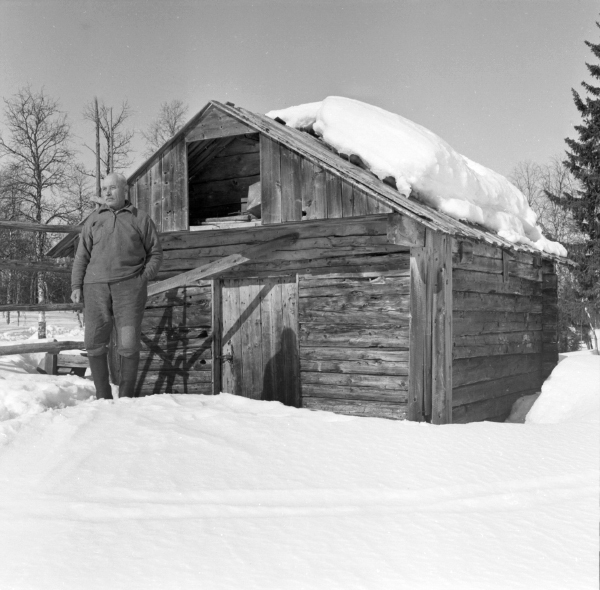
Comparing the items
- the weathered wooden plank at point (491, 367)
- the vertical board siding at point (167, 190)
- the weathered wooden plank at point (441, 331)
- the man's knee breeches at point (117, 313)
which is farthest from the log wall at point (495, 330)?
the man's knee breeches at point (117, 313)

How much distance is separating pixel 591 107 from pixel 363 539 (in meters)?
22.4

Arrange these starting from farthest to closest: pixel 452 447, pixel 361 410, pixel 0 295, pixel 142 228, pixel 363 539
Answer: pixel 0 295 < pixel 361 410 < pixel 142 228 < pixel 452 447 < pixel 363 539

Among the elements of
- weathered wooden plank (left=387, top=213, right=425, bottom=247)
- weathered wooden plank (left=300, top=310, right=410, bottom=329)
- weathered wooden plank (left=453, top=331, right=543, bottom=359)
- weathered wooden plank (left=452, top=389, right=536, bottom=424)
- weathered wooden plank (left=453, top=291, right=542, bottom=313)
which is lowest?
weathered wooden plank (left=452, top=389, right=536, bottom=424)

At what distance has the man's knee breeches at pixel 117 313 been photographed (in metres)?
6.04

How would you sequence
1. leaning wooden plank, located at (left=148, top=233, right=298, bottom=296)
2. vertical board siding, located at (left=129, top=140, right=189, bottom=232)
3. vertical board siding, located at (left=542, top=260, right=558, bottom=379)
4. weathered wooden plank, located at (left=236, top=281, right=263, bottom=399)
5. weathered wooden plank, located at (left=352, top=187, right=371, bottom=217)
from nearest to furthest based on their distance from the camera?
weathered wooden plank, located at (left=352, top=187, right=371, bottom=217)
leaning wooden plank, located at (left=148, top=233, right=298, bottom=296)
vertical board siding, located at (left=129, top=140, right=189, bottom=232)
weathered wooden plank, located at (left=236, top=281, right=263, bottom=399)
vertical board siding, located at (left=542, top=260, right=558, bottom=379)

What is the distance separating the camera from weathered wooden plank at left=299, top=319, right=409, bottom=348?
7789 mm

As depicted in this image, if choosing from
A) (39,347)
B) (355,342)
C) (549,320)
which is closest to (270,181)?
(355,342)

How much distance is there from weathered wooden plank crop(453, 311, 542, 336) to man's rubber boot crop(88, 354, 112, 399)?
4.50m

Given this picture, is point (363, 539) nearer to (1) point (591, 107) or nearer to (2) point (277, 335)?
(2) point (277, 335)

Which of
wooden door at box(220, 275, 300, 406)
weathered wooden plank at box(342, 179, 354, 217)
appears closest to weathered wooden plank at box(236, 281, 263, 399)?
wooden door at box(220, 275, 300, 406)

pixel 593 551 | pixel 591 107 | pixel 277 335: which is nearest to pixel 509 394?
pixel 277 335

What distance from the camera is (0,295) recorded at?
102ft

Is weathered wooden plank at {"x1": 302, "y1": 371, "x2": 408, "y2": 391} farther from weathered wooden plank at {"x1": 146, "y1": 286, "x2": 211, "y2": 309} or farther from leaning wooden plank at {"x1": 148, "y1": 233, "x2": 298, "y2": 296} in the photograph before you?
weathered wooden plank at {"x1": 146, "y1": 286, "x2": 211, "y2": 309}

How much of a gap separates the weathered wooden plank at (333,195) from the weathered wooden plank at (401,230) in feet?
1.97
